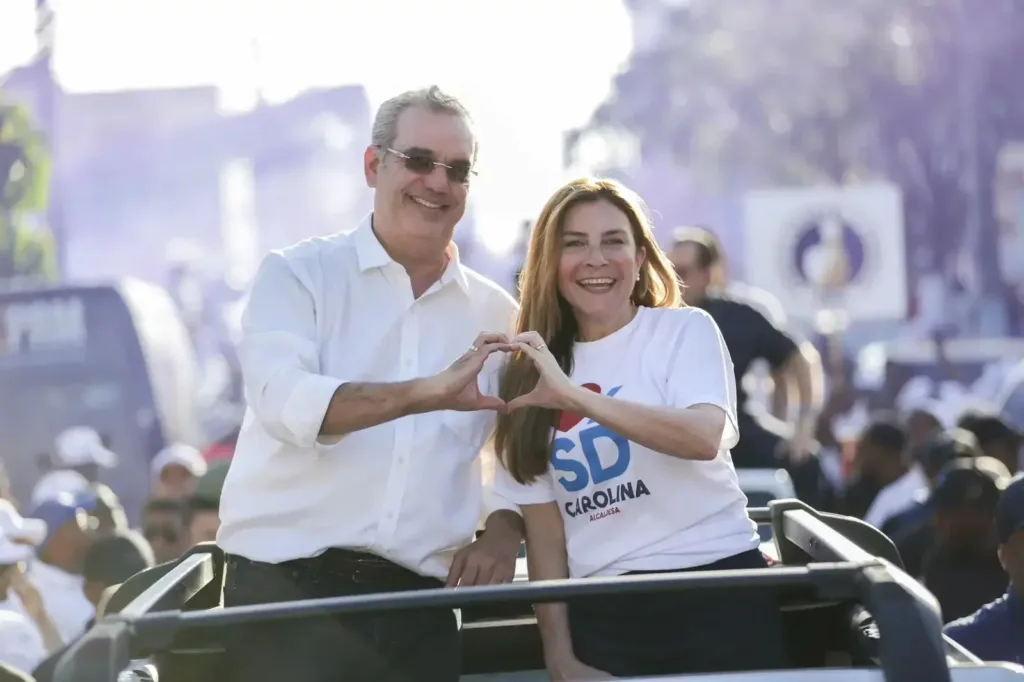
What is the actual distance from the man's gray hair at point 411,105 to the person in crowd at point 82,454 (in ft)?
26.7

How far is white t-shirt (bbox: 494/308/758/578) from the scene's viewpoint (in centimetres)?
386

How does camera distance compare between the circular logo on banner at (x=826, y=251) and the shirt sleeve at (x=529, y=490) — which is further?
the circular logo on banner at (x=826, y=251)

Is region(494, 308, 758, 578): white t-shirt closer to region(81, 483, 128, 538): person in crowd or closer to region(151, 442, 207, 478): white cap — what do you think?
region(81, 483, 128, 538): person in crowd

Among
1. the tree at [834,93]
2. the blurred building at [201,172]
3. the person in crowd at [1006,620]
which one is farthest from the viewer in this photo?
the blurred building at [201,172]

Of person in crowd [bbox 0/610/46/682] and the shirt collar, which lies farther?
person in crowd [bbox 0/610/46/682]

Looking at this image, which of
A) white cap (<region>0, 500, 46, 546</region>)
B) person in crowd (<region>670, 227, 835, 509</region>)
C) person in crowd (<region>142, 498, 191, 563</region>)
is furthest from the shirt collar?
person in crowd (<region>142, 498, 191, 563</region>)

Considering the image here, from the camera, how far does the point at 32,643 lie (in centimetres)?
573

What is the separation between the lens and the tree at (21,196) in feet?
66.6

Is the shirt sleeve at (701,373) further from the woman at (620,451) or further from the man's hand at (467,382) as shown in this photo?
the man's hand at (467,382)

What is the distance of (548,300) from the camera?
420 cm

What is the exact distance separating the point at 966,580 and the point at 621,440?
2.73 meters

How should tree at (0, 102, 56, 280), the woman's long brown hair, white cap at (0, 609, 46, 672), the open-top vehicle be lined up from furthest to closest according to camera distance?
tree at (0, 102, 56, 280), white cap at (0, 609, 46, 672), the woman's long brown hair, the open-top vehicle

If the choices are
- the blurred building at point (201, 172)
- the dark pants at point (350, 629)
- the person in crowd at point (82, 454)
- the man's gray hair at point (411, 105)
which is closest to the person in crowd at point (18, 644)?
the dark pants at point (350, 629)

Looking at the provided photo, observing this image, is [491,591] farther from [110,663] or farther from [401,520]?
[401,520]
